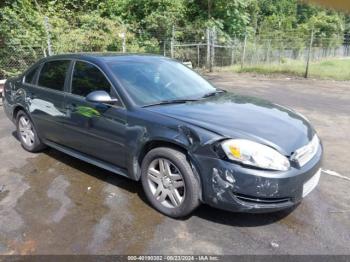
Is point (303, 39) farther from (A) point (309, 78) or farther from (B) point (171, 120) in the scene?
(B) point (171, 120)

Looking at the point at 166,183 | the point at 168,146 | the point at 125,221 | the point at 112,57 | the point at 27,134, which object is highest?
the point at 112,57

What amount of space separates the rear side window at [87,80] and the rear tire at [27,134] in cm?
133

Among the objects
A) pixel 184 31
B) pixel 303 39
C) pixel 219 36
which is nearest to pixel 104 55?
pixel 184 31

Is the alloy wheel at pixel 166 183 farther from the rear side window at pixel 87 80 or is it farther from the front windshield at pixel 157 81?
the rear side window at pixel 87 80

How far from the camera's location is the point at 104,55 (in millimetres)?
4918

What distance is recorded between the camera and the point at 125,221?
12.5ft

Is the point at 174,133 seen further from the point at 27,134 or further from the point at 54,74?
the point at 27,134

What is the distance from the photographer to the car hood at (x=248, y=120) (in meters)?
3.48

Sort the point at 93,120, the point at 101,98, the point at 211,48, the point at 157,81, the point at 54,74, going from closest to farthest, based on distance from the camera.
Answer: the point at 101,98
the point at 93,120
the point at 157,81
the point at 54,74
the point at 211,48

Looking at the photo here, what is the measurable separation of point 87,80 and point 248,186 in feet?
8.03

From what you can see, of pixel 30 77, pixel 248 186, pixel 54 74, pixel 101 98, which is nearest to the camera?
pixel 248 186

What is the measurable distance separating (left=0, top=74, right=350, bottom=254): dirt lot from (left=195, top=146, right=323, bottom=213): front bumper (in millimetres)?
318

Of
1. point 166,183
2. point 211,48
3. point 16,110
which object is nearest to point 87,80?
point 166,183

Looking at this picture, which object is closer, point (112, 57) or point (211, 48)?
point (112, 57)
